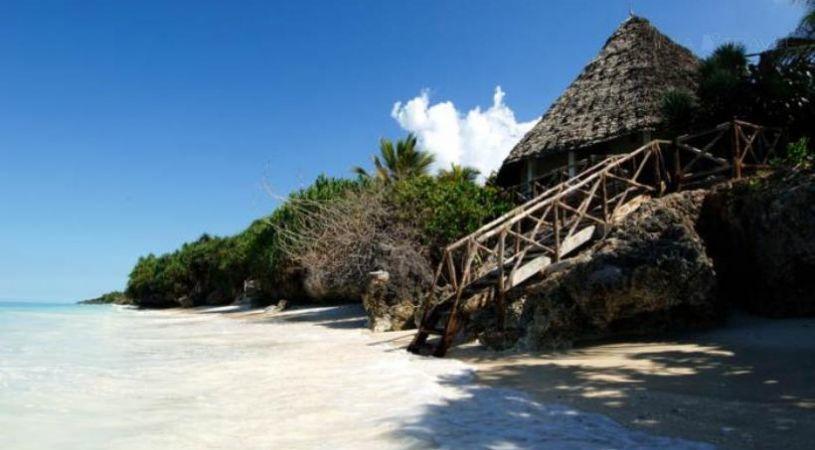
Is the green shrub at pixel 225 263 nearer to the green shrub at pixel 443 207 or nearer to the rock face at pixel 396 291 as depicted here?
the green shrub at pixel 443 207

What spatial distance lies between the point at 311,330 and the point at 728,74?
10502mm

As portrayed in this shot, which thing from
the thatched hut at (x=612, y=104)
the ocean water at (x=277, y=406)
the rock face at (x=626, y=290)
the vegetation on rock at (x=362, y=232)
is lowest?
the ocean water at (x=277, y=406)

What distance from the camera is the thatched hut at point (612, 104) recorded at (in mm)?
14008

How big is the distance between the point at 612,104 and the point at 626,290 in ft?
28.7

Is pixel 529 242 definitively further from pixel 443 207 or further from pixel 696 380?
pixel 443 207

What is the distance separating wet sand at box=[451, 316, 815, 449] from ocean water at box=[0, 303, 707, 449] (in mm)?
345

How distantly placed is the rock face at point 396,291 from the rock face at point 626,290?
12.5ft

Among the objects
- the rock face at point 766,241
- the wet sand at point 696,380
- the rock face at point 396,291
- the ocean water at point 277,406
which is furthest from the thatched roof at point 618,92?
the ocean water at point 277,406

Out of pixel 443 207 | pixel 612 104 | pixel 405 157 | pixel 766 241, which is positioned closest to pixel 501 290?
pixel 766 241

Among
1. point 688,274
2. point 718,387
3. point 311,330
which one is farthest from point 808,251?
point 311,330

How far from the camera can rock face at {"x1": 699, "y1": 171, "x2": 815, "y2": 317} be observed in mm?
7867

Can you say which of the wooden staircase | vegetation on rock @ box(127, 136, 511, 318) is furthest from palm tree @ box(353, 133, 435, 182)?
the wooden staircase

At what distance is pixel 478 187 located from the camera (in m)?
14.4

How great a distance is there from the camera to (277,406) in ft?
15.7
